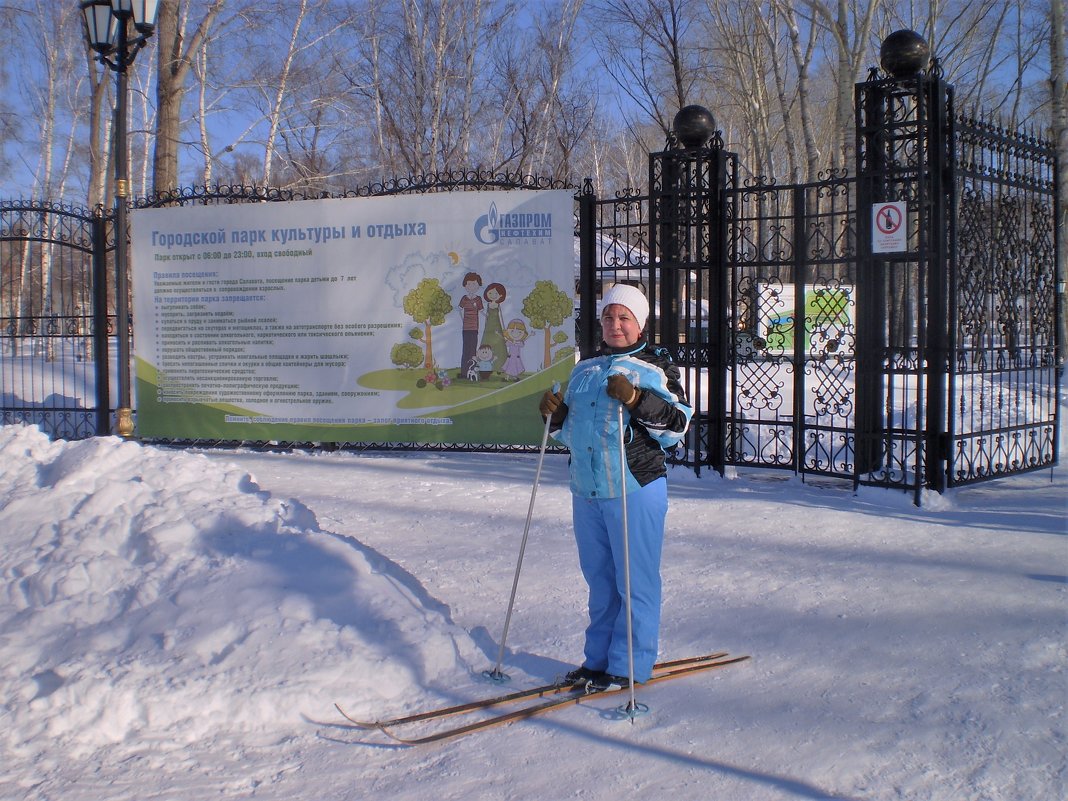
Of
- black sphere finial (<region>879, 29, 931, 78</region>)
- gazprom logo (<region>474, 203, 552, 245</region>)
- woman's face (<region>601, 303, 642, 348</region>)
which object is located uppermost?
black sphere finial (<region>879, 29, 931, 78</region>)

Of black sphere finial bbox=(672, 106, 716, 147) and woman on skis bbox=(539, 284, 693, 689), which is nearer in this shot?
woman on skis bbox=(539, 284, 693, 689)

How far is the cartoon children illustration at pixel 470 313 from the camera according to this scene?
1059 cm

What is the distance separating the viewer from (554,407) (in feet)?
14.3

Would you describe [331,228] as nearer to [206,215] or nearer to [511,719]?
[206,215]

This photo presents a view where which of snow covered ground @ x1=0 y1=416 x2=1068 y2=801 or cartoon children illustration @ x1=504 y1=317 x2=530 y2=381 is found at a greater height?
cartoon children illustration @ x1=504 y1=317 x2=530 y2=381

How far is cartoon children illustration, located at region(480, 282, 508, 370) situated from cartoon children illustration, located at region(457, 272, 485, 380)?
0.35 ft

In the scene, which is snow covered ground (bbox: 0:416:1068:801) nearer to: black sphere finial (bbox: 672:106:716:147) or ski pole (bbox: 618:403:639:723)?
ski pole (bbox: 618:403:639:723)

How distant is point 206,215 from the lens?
447 inches

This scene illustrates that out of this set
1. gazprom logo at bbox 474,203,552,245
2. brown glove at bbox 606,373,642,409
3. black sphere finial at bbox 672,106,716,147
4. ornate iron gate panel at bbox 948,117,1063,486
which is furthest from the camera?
gazprom logo at bbox 474,203,552,245

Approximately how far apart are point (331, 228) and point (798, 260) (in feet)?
17.3

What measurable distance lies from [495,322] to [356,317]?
1684mm

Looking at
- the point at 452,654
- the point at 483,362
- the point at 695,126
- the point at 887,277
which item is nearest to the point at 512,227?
the point at 483,362

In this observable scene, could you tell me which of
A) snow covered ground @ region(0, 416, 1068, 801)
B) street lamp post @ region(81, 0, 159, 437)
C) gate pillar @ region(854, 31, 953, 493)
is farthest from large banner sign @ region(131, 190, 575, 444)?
snow covered ground @ region(0, 416, 1068, 801)

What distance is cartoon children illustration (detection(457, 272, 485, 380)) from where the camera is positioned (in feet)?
34.8
